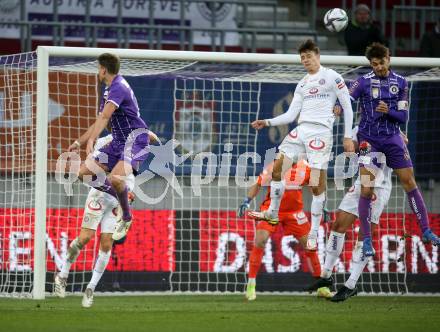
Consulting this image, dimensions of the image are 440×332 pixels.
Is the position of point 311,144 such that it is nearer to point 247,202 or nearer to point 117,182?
point 247,202

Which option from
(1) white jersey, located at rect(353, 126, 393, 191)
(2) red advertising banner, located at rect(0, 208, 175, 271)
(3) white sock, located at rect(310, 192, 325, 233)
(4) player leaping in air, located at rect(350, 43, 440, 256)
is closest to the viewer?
(4) player leaping in air, located at rect(350, 43, 440, 256)

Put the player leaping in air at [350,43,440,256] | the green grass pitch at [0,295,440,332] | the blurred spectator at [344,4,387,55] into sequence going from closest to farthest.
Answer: the green grass pitch at [0,295,440,332], the player leaping in air at [350,43,440,256], the blurred spectator at [344,4,387,55]

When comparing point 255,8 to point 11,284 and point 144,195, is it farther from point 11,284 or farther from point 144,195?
point 11,284

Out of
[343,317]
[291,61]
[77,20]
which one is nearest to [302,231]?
[291,61]

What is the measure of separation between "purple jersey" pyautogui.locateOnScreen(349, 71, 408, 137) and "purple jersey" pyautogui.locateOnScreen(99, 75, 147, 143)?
2276mm

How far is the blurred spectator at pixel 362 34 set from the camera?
15.0 meters

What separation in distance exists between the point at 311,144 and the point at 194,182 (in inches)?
100

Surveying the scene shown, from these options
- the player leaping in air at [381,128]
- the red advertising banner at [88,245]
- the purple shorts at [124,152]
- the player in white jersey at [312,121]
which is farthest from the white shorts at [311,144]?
the red advertising banner at [88,245]

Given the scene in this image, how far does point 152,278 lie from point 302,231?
91.9 inches

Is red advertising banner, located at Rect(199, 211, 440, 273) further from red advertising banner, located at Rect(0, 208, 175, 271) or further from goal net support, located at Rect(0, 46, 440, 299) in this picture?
red advertising banner, located at Rect(0, 208, 175, 271)

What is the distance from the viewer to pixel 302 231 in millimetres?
12078

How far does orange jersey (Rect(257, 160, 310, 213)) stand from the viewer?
11.9 m

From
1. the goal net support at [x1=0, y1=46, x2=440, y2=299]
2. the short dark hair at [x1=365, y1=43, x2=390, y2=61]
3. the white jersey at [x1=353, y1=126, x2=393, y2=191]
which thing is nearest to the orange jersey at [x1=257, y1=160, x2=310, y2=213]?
the white jersey at [x1=353, y1=126, x2=393, y2=191]

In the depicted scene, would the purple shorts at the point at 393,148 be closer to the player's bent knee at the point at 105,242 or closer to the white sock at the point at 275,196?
the white sock at the point at 275,196
